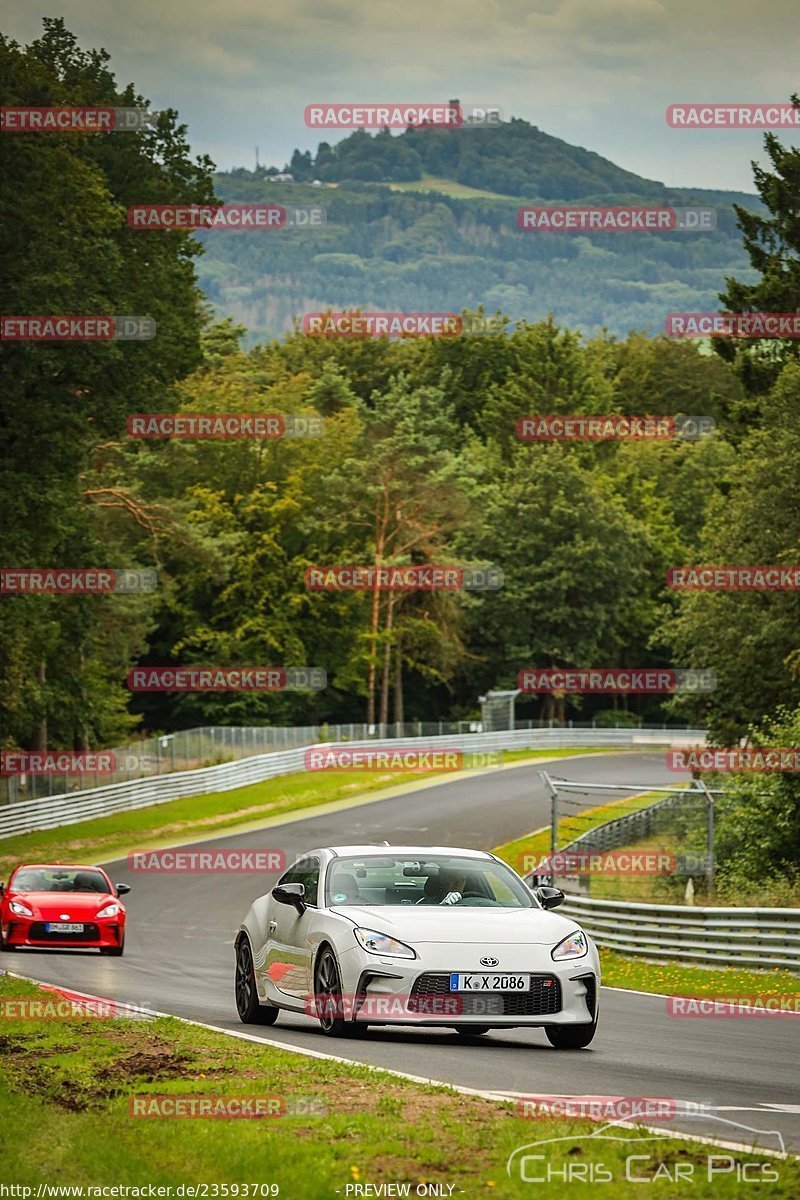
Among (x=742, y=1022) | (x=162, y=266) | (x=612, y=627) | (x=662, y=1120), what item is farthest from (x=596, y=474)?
(x=662, y=1120)

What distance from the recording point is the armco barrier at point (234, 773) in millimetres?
54469

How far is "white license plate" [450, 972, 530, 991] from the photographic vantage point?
12664mm

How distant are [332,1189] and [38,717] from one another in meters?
53.2
